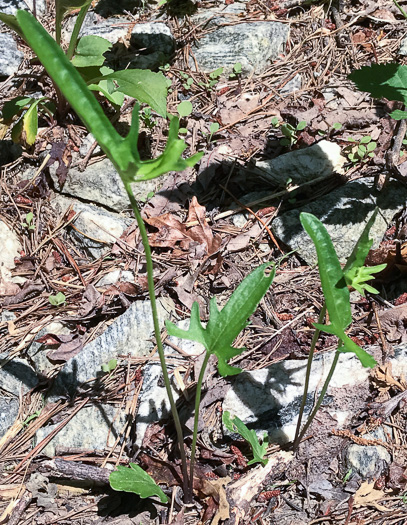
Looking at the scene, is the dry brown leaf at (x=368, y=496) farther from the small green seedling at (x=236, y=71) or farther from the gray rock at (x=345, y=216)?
the small green seedling at (x=236, y=71)

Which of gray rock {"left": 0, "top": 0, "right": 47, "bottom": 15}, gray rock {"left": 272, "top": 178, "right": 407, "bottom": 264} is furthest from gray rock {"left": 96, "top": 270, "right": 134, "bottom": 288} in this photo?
gray rock {"left": 0, "top": 0, "right": 47, "bottom": 15}

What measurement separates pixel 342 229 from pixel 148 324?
107cm

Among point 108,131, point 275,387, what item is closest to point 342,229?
point 275,387

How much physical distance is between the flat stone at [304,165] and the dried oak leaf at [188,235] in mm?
437

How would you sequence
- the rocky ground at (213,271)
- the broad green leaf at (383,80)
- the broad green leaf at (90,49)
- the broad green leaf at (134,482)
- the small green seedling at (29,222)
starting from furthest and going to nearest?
the broad green leaf at (90,49) → the small green seedling at (29,222) → the broad green leaf at (383,80) → the rocky ground at (213,271) → the broad green leaf at (134,482)

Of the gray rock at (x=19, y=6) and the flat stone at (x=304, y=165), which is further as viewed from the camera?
the gray rock at (x=19, y=6)

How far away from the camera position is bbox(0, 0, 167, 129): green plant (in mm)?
2730

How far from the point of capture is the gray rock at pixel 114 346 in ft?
7.33

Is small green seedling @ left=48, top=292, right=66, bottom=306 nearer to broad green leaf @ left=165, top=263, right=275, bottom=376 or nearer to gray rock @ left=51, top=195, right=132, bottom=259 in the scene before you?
gray rock @ left=51, top=195, right=132, bottom=259

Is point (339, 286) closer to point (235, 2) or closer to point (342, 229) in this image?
point (342, 229)

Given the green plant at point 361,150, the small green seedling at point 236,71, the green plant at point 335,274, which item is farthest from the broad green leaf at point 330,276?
the small green seedling at point 236,71

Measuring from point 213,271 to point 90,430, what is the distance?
919 mm

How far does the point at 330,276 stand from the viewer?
145cm

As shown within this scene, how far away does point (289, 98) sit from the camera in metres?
3.24
